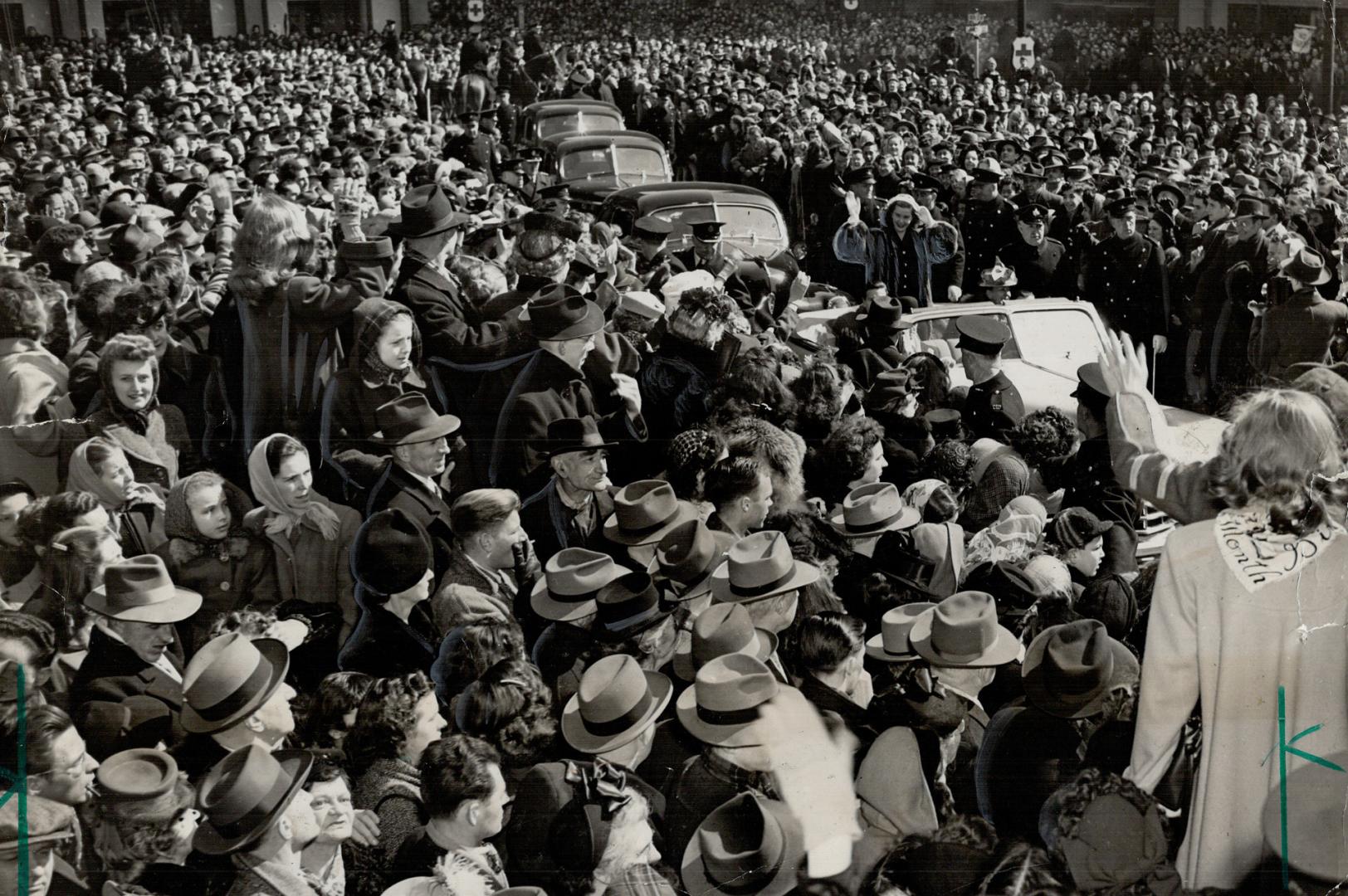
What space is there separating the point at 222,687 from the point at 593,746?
80cm

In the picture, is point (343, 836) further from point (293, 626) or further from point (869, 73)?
point (869, 73)

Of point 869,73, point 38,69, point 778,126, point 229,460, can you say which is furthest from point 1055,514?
point 778,126

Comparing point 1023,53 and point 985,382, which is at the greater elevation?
point 1023,53

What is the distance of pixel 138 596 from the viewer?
123 inches

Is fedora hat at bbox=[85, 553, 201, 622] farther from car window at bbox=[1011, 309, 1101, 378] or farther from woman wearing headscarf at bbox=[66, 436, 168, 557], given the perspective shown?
car window at bbox=[1011, 309, 1101, 378]

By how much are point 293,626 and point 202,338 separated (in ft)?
4.64

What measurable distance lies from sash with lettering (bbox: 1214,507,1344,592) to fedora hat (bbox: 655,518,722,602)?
50.5 inches

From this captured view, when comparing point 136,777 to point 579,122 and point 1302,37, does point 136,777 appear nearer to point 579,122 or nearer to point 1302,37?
point 1302,37

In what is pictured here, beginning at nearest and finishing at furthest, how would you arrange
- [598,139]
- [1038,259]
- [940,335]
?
1. [940,335]
2. [1038,259]
3. [598,139]

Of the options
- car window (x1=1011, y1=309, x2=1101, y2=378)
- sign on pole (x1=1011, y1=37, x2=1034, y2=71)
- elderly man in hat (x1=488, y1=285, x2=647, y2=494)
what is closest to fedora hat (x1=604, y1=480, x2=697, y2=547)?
elderly man in hat (x1=488, y1=285, x2=647, y2=494)

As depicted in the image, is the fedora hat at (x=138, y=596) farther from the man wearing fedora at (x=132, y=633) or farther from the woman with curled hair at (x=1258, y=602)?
the woman with curled hair at (x=1258, y=602)

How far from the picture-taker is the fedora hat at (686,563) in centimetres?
331

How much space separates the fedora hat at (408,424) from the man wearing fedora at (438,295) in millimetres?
565

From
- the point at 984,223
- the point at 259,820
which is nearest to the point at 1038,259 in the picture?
the point at 984,223
